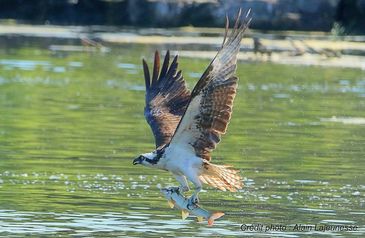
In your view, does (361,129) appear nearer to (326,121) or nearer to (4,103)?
(326,121)

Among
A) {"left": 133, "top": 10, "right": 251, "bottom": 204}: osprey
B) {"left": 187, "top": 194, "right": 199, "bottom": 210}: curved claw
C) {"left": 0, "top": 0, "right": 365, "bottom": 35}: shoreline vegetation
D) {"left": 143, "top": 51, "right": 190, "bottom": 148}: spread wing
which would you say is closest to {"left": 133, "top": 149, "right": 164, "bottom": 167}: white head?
{"left": 133, "top": 10, "right": 251, "bottom": 204}: osprey

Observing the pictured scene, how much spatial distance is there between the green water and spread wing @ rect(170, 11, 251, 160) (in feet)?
2.59

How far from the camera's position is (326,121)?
60.8 ft

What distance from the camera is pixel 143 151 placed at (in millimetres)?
15156

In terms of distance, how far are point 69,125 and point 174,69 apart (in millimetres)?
6109

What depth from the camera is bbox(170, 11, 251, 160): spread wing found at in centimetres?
1017

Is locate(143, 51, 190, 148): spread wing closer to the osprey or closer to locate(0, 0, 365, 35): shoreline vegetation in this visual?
the osprey

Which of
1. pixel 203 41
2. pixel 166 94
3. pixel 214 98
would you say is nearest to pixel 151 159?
pixel 214 98

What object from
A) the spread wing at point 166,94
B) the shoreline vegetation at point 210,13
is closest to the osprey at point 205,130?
the spread wing at point 166,94

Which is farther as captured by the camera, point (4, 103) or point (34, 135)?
point (4, 103)

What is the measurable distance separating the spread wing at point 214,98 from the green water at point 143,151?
79cm

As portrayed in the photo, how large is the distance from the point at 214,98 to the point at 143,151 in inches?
197

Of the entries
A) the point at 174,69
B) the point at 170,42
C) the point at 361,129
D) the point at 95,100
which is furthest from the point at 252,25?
the point at 174,69

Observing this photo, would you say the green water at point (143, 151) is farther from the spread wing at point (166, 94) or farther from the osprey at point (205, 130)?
the spread wing at point (166, 94)
